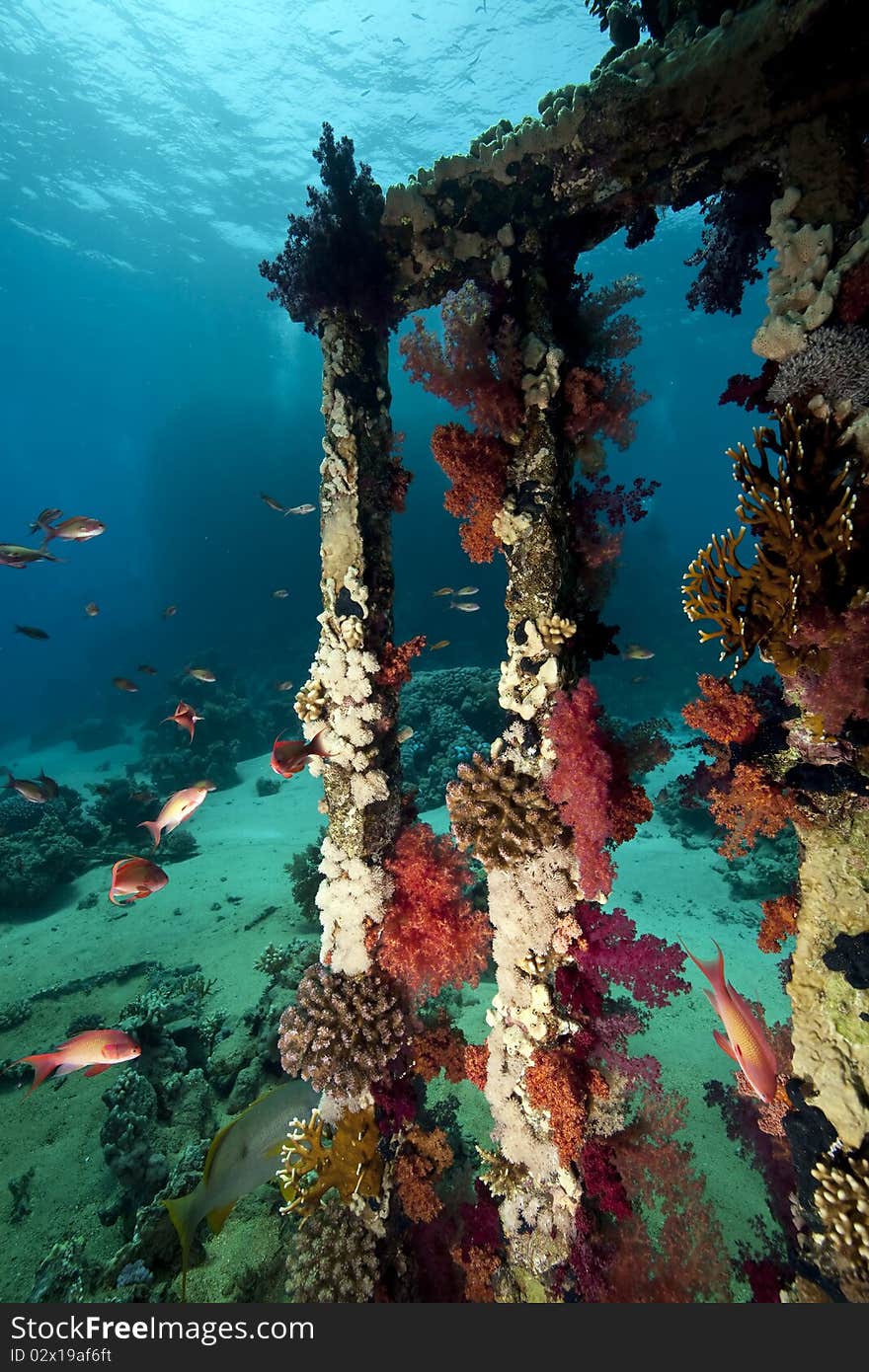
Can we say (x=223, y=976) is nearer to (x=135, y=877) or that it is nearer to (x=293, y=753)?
(x=135, y=877)

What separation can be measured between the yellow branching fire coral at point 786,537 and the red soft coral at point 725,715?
0.31 metres

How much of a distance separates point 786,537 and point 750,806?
1.51m

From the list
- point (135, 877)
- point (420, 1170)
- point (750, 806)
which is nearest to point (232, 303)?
point (135, 877)

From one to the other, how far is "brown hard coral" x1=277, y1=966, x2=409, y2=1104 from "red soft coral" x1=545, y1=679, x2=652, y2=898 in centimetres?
186

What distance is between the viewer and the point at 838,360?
2.81 m

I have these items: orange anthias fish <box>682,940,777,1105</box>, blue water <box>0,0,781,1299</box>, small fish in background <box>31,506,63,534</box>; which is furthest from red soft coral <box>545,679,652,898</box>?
small fish in background <box>31,506,63,534</box>

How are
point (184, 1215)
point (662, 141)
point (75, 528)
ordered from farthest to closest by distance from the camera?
point (75, 528), point (662, 141), point (184, 1215)

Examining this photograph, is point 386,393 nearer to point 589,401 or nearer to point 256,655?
point 589,401

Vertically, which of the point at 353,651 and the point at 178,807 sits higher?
the point at 353,651

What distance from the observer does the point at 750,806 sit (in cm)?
306

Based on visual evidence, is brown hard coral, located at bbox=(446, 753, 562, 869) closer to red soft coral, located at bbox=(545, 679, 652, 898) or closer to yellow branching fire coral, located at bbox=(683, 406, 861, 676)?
red soft coral, located at bbox=(545, 679, 652, 898)

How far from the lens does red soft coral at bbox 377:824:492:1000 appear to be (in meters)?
3.84

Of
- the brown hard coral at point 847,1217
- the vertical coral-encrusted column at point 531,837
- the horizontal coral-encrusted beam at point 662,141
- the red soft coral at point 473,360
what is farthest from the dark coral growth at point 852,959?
the horizontal coral-encrusted beam at point 662,141

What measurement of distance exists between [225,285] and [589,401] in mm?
54219
